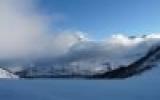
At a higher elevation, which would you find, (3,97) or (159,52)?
(159,52)

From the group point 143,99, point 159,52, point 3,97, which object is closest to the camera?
point 143,99

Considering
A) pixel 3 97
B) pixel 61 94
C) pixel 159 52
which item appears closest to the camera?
pixel 3 97

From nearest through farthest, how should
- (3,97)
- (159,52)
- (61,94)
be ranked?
(3,97) < (61,94) < (159,52)

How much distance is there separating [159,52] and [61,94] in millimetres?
88455

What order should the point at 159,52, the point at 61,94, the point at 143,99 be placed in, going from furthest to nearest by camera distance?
the point at 159,52, the point at 61,94, the point at 143,99

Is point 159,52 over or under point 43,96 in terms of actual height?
over

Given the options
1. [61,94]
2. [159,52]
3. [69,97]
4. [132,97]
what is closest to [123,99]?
[132,97]

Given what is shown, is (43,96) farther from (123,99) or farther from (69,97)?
(123,99)

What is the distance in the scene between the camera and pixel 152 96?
1928 cm

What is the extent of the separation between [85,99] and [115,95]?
91.8 inches

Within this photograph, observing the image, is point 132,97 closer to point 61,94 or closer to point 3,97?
point 61,94

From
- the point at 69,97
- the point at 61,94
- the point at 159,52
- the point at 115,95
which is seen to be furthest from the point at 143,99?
the point at 159,52

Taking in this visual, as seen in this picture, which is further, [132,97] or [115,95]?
[115,95]

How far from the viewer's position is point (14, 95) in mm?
21219
